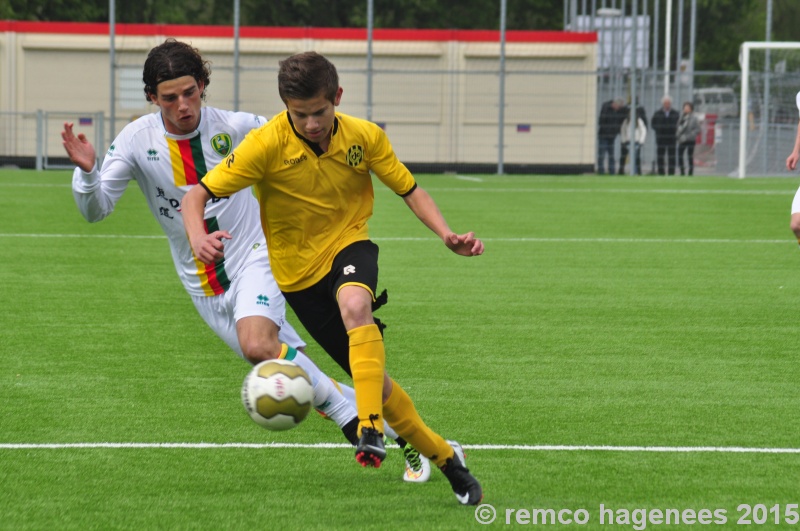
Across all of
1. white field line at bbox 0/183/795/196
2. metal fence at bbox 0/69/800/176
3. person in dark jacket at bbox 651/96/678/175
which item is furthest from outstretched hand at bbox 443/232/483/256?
person in dark jacket at bbox 651/96/678/175

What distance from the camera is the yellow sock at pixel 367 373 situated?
459 centimetres

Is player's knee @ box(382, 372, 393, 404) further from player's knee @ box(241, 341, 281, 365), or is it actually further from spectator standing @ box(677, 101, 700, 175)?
spectator standing @ box(677, 101, 700, 175)

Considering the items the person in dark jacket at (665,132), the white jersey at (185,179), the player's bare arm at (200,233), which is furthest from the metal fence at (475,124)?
the player's bare arm at (200,233)

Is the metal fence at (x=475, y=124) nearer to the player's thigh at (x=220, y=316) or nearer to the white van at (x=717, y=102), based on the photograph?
the white van at (x=717, y=102)

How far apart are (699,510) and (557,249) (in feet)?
32.7

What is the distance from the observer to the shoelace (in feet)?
17.5

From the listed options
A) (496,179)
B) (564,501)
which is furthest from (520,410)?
(496,179)

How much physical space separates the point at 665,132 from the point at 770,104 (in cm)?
255

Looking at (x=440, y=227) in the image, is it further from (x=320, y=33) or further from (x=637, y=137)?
(x=320, y=33)

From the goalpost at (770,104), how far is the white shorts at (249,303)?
24.6m

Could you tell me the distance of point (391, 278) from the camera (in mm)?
12312

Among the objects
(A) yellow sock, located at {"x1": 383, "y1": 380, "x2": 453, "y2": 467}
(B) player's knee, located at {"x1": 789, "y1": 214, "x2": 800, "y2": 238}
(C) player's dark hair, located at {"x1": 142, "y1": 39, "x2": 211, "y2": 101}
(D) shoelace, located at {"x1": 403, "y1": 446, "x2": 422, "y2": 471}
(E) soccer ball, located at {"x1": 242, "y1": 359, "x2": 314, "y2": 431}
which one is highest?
(C) player's dark hair, located at {"x1": 142, "y1": 39, "x2": 211, "y2": 101}

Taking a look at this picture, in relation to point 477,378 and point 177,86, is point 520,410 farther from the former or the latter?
point 177,86

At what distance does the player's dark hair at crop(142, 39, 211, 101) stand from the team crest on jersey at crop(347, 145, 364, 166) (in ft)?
3.71
